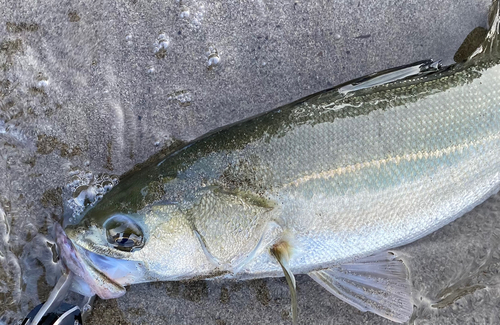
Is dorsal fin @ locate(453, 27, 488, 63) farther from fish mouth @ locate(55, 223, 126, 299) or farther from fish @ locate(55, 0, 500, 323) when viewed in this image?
fish mouth @ locate(55, 223, 126, 299)

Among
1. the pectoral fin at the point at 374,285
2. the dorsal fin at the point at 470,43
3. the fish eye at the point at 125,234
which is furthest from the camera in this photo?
the dorsal fin at the point at 470,43

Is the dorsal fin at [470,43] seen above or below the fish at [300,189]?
above

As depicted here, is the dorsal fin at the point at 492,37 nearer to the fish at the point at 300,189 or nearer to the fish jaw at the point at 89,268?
the fish at the point at 300,189

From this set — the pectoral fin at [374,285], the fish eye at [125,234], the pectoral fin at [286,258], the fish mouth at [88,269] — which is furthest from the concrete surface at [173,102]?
the fish eye at [125,234]

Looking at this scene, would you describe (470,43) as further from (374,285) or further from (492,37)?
(374,285)

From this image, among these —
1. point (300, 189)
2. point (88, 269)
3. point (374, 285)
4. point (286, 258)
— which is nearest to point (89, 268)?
point (88, 269)

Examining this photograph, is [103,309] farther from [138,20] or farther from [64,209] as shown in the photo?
[138,20]

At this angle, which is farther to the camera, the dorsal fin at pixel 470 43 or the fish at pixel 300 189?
the dorsal fin at pixel 470 43

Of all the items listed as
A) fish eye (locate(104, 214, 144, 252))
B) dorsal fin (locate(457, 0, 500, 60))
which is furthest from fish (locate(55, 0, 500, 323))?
dorsal fin (locate(457, 0, 500, 60))
